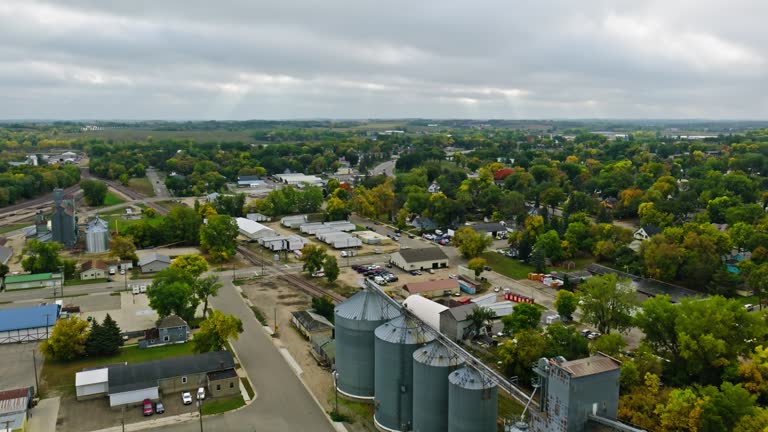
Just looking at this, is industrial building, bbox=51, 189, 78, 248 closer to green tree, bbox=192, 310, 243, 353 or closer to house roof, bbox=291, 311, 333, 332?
house roof, bbox=291, 311, 333, 332

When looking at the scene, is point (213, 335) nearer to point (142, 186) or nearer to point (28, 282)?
point (28, 282)

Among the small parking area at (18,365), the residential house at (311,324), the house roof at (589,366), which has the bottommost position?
the small parking area at (18,365)

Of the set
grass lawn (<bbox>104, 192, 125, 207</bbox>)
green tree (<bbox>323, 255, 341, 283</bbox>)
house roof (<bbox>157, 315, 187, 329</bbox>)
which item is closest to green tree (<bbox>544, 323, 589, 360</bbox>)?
green tree (<bbox>323, 255, 341, 283</bbox>)

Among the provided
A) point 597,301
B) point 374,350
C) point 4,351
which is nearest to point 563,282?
point 597,301

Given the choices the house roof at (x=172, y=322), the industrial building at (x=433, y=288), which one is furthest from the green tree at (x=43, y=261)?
the industrial building at (x=433, y=288)

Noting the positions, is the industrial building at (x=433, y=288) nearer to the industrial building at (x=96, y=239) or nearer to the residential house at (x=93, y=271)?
the residential house at (x=93, y=271)

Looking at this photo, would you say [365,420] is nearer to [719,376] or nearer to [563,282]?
[719,376]
